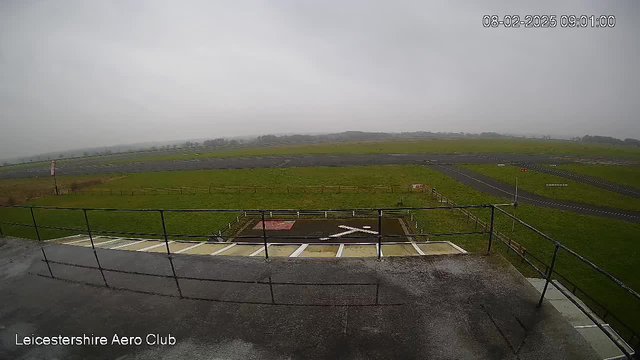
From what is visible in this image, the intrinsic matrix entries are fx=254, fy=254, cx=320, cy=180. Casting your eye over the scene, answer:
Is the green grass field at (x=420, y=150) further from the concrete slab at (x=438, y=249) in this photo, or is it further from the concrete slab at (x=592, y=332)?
the concrete slab at (x=592, y=332)

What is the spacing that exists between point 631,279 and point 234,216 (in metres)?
26.5

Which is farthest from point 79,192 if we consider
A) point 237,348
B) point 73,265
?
point 237,348

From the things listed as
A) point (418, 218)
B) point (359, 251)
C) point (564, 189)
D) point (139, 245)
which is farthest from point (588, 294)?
point (564, 189)

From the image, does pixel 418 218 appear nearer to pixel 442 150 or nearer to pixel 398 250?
pixel 398 250

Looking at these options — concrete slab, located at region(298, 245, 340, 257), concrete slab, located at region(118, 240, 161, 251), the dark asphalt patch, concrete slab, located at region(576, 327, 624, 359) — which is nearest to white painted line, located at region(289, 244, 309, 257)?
concrete slab, located at region(298, 245, 340, 257)

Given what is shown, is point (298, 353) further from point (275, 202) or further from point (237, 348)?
point (275, 202)

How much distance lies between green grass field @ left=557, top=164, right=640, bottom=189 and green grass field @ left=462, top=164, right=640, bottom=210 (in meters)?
7.39

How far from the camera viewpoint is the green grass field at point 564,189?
27594 millimetres

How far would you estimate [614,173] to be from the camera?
43.6 metres

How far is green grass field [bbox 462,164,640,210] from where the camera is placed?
27.6m

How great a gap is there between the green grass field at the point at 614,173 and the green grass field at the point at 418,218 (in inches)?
985

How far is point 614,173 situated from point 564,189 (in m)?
22.3

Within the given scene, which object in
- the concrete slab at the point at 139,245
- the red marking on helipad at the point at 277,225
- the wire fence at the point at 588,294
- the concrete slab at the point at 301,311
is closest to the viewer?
the wire fence at the point at 588,294

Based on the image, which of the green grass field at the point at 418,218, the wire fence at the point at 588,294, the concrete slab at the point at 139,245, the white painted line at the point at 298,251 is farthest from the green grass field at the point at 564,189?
the concrete slab at the point at 139,245
